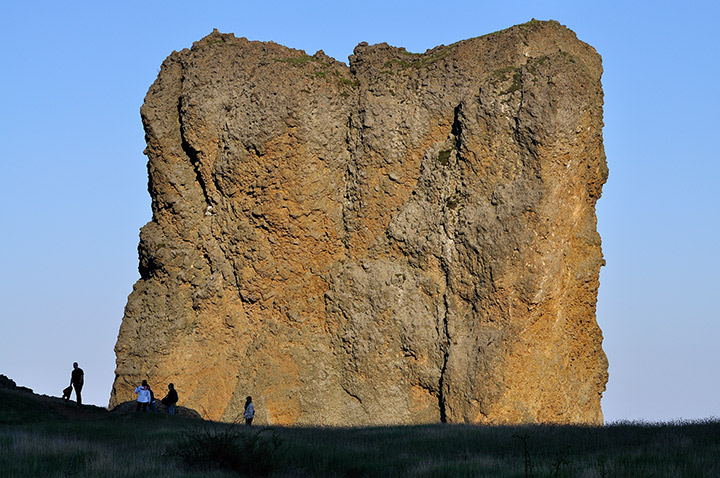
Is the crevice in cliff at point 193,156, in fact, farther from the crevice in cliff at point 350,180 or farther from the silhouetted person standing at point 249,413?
the silhouetted person standing at point 249,413

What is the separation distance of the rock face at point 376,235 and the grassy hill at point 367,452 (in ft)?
20.7

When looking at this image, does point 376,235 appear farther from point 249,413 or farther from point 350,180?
point 249,413

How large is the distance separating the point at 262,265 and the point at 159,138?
5.82 meters

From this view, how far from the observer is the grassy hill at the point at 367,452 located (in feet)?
46.6

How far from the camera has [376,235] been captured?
28.8 meters

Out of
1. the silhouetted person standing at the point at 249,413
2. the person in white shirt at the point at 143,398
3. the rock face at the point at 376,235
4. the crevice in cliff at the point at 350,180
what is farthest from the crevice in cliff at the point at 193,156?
the silhouetted person standing at the point at 249,413

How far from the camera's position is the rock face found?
87.9 feet

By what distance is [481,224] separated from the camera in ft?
89.2

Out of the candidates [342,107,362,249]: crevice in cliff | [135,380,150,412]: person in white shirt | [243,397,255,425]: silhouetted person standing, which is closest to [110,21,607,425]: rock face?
[342,107,362,249]: crevice in cliff

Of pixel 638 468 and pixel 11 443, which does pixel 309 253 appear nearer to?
pixel 11 443

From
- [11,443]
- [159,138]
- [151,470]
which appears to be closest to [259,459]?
[151,470]

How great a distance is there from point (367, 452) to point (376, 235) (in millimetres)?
12820

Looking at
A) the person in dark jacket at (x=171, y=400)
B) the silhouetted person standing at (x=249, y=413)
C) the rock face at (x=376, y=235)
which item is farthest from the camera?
the rock face at (x=376, y=235)

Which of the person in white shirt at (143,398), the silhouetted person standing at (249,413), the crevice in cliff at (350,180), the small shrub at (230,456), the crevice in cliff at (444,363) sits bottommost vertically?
the small shrub at (230,456)
